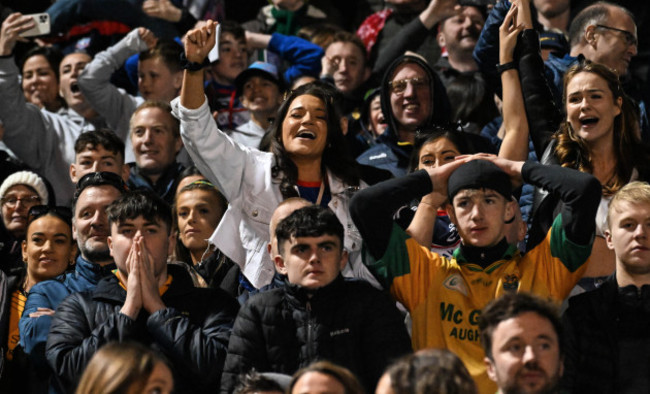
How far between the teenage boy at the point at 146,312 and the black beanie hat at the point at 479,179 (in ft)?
4.21

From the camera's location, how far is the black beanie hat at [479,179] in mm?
5410

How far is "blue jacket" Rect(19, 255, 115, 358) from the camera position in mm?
5711

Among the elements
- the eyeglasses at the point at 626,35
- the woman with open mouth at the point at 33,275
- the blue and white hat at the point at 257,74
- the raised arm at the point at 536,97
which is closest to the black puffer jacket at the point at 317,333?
the woman with open mouth at the point at 33,275

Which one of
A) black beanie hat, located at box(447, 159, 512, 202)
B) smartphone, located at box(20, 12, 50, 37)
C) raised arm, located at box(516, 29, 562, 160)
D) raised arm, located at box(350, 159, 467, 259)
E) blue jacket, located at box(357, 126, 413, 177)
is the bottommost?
raised arm, located at box(350, 159, 467, 259)

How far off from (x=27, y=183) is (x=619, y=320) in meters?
4.20

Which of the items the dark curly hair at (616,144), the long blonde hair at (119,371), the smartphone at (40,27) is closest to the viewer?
the long blonde hair at (119,371)

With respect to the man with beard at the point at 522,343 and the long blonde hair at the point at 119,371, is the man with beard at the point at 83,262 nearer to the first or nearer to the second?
the long blonde hair at the point at 119,371

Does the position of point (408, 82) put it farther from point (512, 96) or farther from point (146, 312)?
point (146, 312)

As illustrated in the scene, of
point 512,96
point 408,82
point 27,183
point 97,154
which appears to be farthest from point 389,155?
point 27,183

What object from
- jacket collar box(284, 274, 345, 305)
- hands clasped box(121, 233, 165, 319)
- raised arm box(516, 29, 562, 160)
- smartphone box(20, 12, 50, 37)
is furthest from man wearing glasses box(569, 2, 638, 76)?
smartphone box(20, 12, 50, 37)

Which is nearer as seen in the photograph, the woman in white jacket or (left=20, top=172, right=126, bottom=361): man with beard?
(left=20, top=172, right=126, bottom=361): man with beard

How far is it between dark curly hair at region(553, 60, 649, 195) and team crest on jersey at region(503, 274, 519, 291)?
95 centimetres

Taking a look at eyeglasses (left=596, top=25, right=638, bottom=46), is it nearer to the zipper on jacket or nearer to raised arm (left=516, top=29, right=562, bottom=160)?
raised arm (left=516, top=29, right=562, bottom=160)

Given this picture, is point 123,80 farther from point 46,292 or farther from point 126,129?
point 46,292
